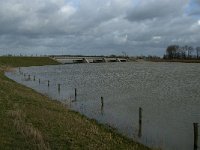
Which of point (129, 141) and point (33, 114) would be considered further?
point (33, 114)

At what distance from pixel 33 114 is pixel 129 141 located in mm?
6917

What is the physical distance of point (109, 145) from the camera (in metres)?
16.6

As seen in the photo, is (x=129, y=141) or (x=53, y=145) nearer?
(x=53, y=145)

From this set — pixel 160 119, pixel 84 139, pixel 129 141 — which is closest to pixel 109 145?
pixel 84 139

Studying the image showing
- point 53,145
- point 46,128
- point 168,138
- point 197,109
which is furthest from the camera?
point 197,109

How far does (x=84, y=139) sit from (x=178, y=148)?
19.4 feet

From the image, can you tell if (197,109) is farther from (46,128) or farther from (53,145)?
(53,145)

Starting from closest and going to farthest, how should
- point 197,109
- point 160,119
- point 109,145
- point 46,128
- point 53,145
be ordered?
point 53,145
point 109,145
point 46,128
point 160,119
point 197,109

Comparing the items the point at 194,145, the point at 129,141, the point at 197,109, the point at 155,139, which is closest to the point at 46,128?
the point at 129,141

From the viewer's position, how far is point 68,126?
19859 millimetres

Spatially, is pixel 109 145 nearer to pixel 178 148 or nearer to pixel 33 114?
pixel 178 148

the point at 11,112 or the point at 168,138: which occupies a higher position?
the point at 11,112

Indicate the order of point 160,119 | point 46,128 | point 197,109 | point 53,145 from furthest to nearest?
point 197,109 < point 160,119 < point 46,128 < point 53,145

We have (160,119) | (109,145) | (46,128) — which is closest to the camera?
(109,145)
